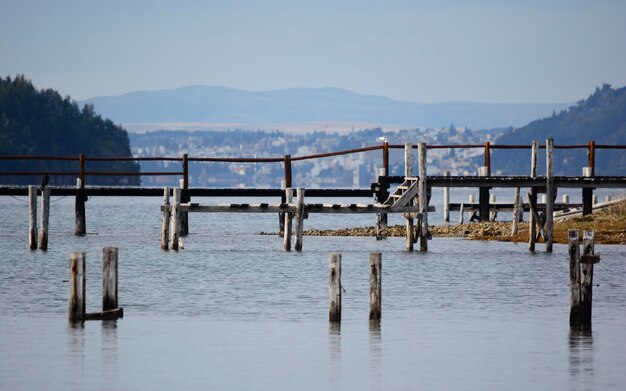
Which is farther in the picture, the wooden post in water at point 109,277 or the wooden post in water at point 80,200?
the wooden post in water at point 80,200

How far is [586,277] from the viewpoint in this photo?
89.0ft

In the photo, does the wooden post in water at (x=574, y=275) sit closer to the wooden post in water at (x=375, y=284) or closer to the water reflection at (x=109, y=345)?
the wooden post in water at (x=375, y=284)

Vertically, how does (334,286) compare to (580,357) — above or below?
above

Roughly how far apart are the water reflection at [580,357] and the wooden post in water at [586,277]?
0.28 metres

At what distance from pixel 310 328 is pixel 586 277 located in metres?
5.86

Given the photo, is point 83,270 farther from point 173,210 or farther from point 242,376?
point 173,210

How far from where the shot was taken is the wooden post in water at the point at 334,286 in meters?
26.8

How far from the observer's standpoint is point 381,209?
46.3m

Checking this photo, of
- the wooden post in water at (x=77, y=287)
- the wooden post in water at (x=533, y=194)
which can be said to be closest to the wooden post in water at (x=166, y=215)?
the wooden post in water at (x=533, y=194)

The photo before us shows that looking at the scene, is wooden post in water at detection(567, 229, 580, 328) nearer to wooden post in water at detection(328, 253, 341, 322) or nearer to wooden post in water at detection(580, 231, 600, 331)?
wooden post in water at detection(580, 231, 600, 331)

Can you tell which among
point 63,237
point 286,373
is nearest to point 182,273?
point 286,373

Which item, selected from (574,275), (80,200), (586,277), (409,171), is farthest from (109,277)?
(80,200)

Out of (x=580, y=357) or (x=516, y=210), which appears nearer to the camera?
(x=580, y=357)

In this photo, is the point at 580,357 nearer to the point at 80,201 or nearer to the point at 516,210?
the point at 516,210
